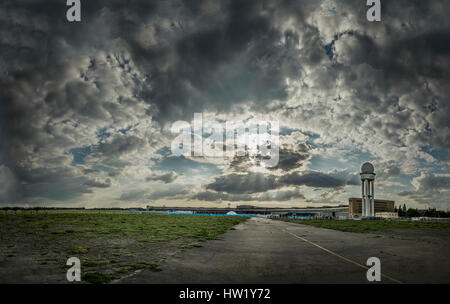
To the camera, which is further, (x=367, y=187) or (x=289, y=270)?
(x=367, y=187)

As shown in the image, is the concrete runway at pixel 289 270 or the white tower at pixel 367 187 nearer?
the concrete runway at pixel 289 270

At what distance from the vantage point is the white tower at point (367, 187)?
142m

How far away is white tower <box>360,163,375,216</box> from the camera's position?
142500 millimetres

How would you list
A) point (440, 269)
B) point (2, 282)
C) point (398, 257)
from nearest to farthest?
point (2, 282)
point (440, 269)
point (398, 257)

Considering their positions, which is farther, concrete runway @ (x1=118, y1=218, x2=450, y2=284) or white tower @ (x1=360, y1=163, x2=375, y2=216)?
white tower @ (x1=360, y1=163, x2=375, y2=216)

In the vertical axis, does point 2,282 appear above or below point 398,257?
above

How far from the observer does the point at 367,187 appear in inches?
5669
